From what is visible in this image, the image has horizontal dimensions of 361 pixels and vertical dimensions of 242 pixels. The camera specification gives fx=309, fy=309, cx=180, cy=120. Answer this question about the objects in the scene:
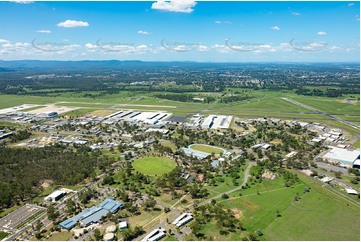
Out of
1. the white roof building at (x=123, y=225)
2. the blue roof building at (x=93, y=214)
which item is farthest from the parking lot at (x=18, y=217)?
the white roof building at (x=123, y=225)

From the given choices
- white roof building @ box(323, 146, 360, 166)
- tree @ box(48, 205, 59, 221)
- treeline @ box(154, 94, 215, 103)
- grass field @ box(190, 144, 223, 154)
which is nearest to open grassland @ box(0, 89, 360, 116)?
treeline @ box(154, 94, 215, 103)

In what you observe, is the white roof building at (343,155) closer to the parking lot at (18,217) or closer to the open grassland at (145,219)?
the open grassland at (145,219)

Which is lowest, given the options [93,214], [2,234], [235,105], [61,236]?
[2,234]

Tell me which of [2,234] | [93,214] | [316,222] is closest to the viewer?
[2,234]

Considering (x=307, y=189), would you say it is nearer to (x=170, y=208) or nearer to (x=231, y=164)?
(x=231, y=164)

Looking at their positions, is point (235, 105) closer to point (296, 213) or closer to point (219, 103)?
point (219, 103)

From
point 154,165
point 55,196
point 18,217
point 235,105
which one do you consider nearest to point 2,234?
point 18,217
